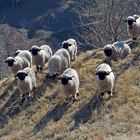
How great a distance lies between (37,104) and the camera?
2184 cm

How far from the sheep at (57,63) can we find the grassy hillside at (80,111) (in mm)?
551

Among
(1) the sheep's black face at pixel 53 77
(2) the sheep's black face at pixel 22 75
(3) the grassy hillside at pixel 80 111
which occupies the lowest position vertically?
(3) the grassy hillside at pixel 80 111

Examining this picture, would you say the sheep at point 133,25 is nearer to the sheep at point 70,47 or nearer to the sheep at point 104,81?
the sheep at point 70,47

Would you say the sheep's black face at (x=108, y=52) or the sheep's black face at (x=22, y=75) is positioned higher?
the sheep's black face at (x=108, y=52)

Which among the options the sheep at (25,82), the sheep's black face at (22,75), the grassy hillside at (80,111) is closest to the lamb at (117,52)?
the grassy hillside at (80,111)

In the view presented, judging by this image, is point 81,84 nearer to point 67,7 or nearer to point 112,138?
point 112,138

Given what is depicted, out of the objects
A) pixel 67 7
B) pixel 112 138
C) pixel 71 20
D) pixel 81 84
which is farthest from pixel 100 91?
pixel 67 7

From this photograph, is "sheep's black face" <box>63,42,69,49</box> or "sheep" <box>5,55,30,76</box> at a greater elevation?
"sheep's black face" <box>63,42,69,49</box>

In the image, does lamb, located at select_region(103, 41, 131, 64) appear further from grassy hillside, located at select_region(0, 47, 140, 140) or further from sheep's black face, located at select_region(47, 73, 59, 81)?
sheep's black face, located at select_region(47, 73, 59, 81)

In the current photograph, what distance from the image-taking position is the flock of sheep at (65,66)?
67.1 feet

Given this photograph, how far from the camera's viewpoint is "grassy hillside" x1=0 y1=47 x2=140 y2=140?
1764 centimetres

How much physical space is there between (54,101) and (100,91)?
241 centimetres

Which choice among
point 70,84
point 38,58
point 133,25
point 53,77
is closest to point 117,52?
point 133,25

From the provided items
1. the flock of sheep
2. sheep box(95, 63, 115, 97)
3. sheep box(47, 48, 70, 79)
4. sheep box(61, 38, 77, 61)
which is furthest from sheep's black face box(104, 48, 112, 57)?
sheep box(95, 63, 115, 97)
